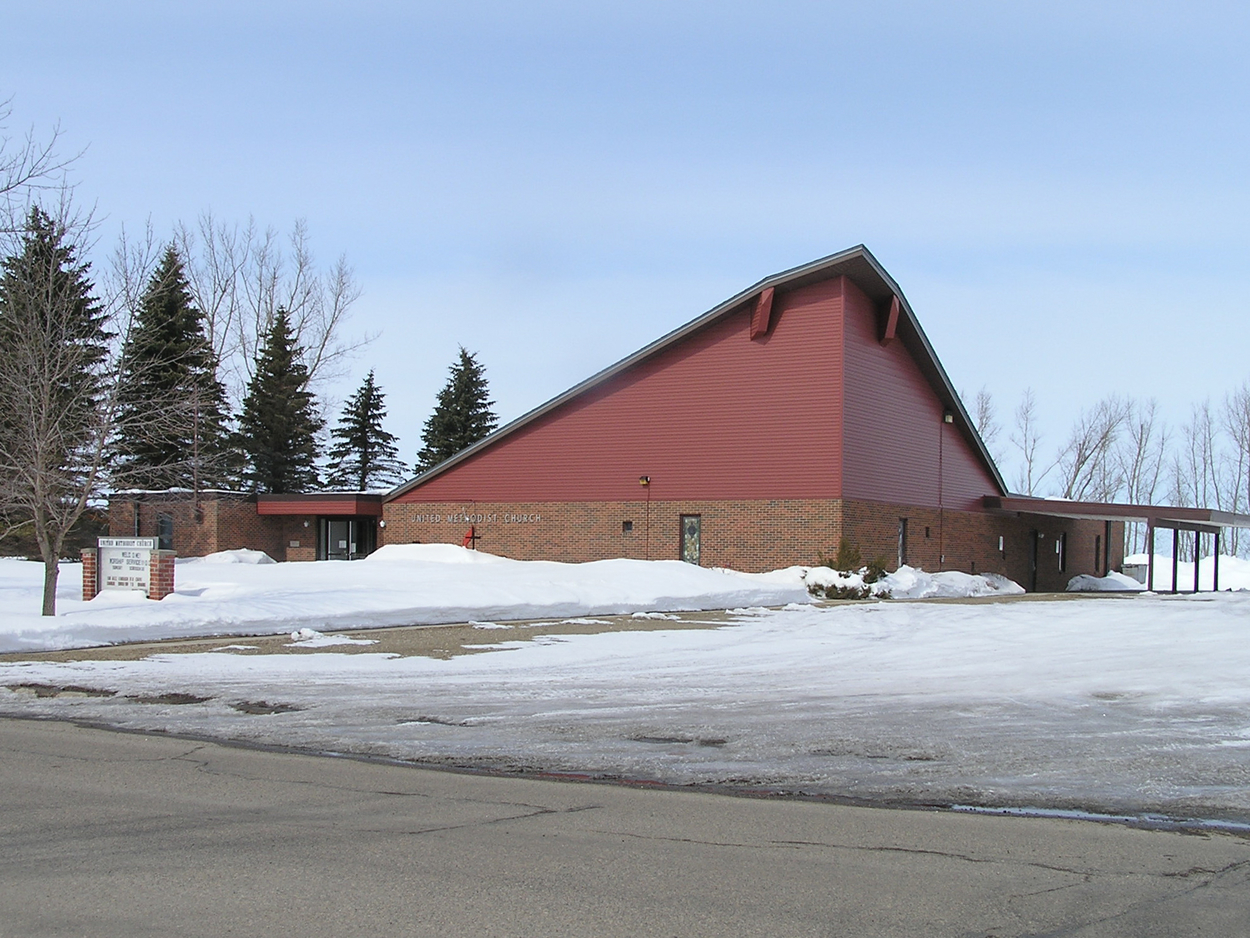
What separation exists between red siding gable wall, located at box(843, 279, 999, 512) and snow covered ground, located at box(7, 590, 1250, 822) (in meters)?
13.8

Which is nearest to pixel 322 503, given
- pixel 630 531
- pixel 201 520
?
pixel 201 520

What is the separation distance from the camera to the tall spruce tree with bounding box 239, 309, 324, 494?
56.2 meters

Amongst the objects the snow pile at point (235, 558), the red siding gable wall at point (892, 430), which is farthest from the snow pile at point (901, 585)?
the snow pile at point (235, 558)

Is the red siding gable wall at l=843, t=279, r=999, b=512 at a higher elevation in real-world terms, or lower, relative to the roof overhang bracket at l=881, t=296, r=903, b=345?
lower

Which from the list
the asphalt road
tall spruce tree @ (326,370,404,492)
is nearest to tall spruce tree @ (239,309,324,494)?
tall spruce tree @ (326,370,404,492)

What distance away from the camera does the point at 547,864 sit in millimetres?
5910

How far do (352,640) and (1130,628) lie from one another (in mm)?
13809

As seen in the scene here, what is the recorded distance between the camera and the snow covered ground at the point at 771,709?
8328mm

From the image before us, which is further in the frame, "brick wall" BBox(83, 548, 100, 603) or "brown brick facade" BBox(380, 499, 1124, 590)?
"brown brick facade" BBox(380, 499, 1124, 590)

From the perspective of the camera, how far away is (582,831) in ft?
21.7

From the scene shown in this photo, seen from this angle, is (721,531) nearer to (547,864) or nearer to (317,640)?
(317,640)

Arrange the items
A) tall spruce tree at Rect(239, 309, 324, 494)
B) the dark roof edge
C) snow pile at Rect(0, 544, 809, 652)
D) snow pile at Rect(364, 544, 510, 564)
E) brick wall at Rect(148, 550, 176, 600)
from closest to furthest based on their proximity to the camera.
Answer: snow pile at Rect(0, 544, 809, 652), brick wall at Rect(148, 550, 176, 600), snow pile at Rect(364, 544, 510, 564), the dark roof edge, tall spruce tree at Rect(239, 309, 324, 494)

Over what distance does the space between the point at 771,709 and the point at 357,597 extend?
11.9 m

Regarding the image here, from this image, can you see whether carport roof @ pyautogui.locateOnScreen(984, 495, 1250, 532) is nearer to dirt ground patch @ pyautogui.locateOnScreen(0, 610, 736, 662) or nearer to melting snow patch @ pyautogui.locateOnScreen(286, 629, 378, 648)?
dirt ground patch @ pyautogui.locateOnScreen(0, 610, 736, 662)
